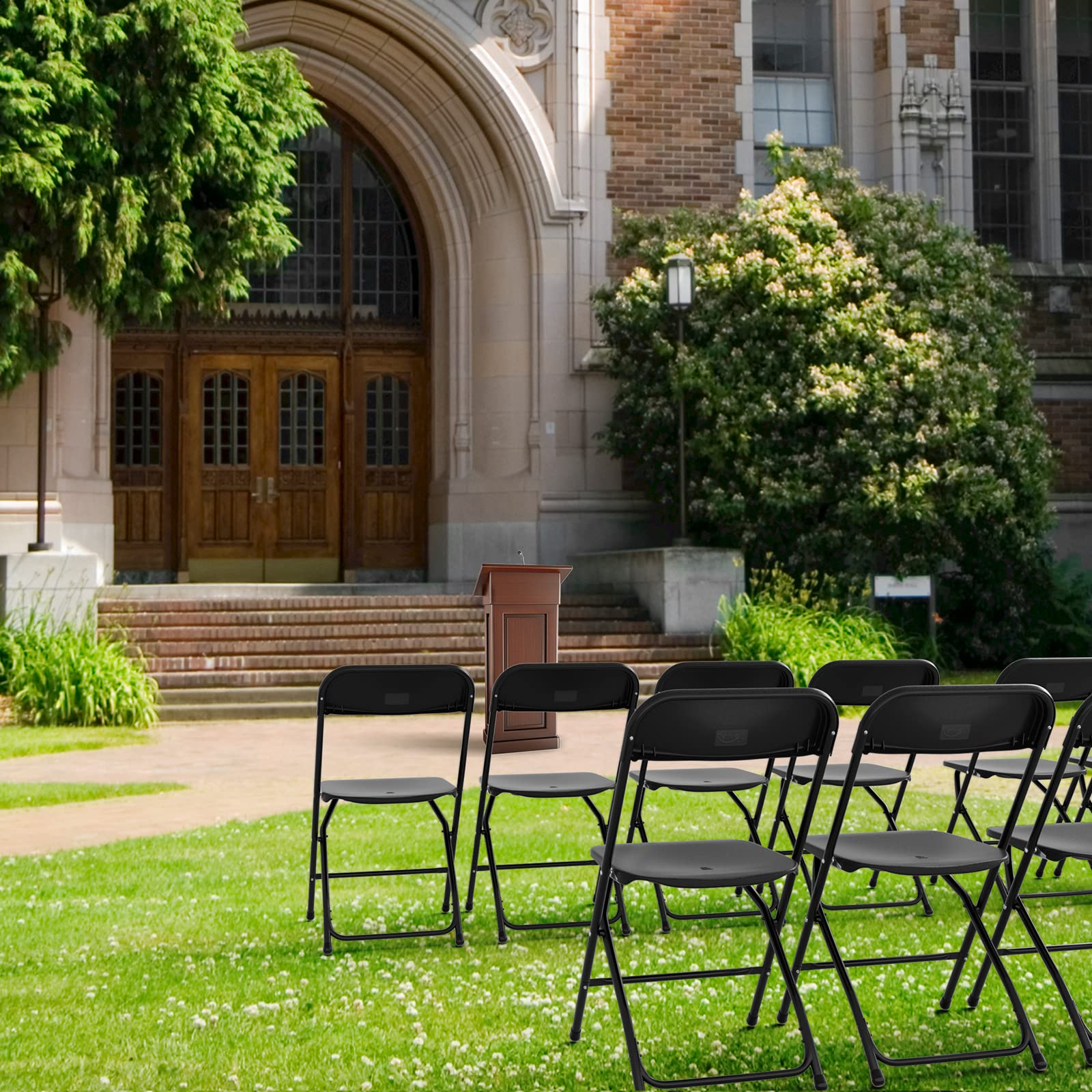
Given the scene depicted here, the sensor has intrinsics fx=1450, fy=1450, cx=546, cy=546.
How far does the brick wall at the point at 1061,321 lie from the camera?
64.7 ft

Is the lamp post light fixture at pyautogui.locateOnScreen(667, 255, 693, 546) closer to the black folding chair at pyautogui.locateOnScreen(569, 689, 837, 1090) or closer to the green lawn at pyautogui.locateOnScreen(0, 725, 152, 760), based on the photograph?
the green lawn at pyautogui.locateOnScreen(0, 725, 152, 760)

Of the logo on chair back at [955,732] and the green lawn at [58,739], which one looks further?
the green lawn at [58,739]

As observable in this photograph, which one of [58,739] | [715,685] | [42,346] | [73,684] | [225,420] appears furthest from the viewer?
[225,420]

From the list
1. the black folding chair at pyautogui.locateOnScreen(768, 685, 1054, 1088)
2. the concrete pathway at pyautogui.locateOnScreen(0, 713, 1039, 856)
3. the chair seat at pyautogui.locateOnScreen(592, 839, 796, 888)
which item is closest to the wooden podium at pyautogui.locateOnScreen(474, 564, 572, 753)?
the concrete pathway at pyautogui.locateOnScreen(0, 713, 1039, 856)

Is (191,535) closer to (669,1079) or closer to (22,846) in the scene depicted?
(22,846)

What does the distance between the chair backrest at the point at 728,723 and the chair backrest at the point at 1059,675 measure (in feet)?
6.96

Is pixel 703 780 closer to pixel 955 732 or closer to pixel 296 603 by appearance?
pixel 955 732

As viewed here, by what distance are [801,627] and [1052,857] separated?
33.2 feet

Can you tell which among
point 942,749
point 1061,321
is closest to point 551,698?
point 942,749

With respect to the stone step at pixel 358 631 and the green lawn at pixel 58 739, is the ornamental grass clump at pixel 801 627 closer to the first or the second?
the stone step at pixel 358 631

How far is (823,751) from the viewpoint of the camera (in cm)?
377

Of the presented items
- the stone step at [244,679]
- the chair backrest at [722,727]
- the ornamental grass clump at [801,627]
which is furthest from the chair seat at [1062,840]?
the stone step at [244,679]

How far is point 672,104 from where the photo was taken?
18719 mm

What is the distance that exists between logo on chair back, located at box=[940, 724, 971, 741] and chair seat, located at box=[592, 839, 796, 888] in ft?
1.73
